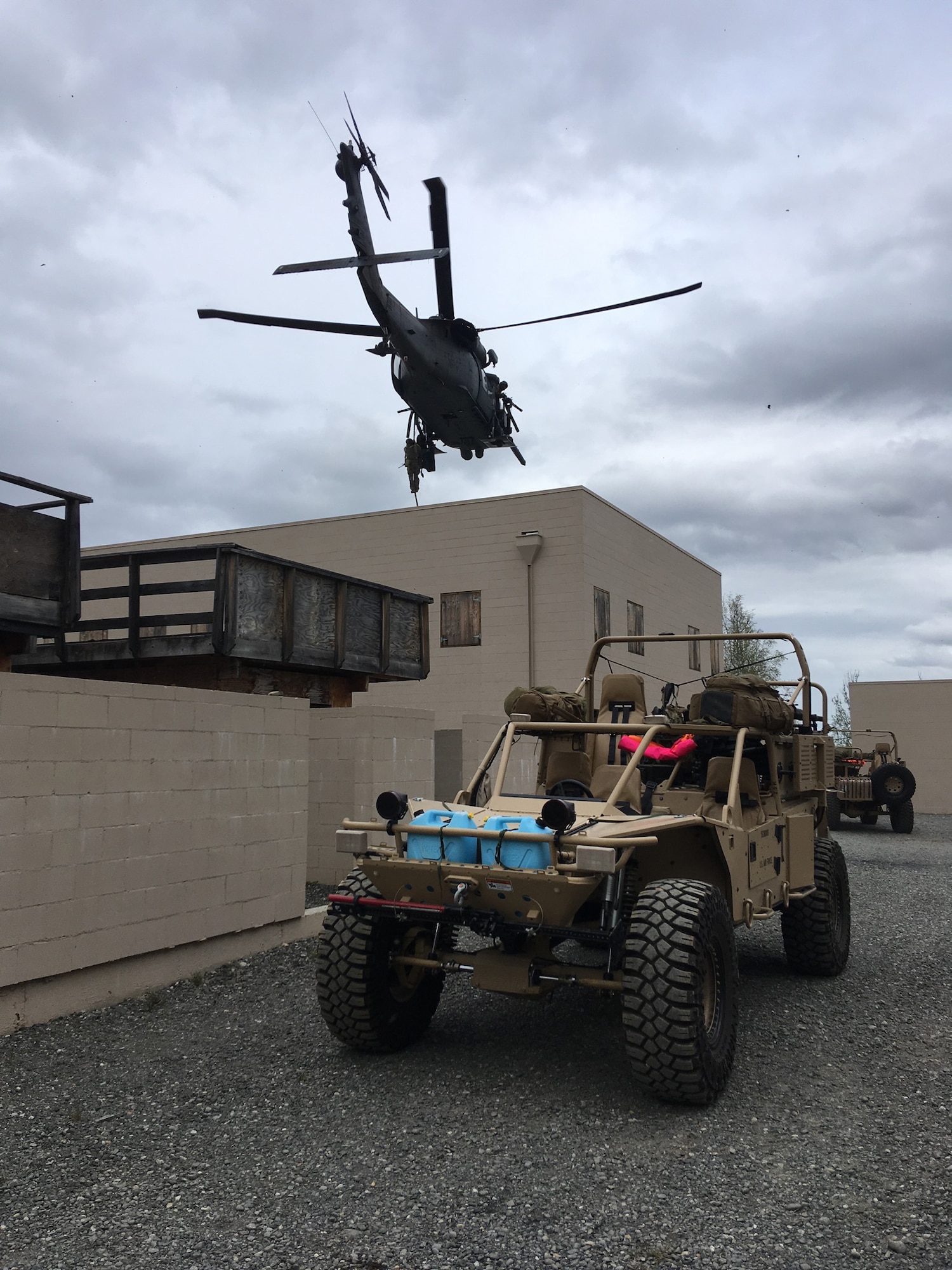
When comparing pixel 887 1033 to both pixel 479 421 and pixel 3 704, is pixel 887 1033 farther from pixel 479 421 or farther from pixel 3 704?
pixel 479 421

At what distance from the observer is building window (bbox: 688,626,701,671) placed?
26.6 meters

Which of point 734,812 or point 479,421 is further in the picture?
point 479,421

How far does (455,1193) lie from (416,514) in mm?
18828

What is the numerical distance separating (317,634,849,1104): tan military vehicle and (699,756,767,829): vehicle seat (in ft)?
0.05

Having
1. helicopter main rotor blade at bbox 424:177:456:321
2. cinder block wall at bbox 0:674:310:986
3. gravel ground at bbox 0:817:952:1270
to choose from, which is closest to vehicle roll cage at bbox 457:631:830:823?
gravel ground at bbox 0:817:952:1270

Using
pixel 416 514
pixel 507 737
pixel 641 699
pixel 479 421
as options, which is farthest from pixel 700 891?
pixel 416 514

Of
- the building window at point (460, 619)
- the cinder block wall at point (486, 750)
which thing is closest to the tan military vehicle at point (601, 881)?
the cinder block wall at point (486, 750)

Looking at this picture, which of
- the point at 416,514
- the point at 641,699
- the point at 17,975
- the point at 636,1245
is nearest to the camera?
the point at 636,1245

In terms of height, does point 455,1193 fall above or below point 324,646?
below

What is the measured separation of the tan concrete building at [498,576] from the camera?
20.4m

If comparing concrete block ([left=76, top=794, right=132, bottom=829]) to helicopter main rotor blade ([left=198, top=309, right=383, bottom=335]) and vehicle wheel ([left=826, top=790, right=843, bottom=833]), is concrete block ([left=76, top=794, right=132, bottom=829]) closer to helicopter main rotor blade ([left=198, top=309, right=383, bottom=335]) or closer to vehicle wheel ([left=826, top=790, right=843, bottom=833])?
helicopter main rotor blade ([left=198, top=309, right=383, bottom=335])

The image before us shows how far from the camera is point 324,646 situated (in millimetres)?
11492

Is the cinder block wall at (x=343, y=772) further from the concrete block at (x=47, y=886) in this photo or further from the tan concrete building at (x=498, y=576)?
the tan concrete building at (x=498, y=576)

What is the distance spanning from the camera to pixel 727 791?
6254 mm
